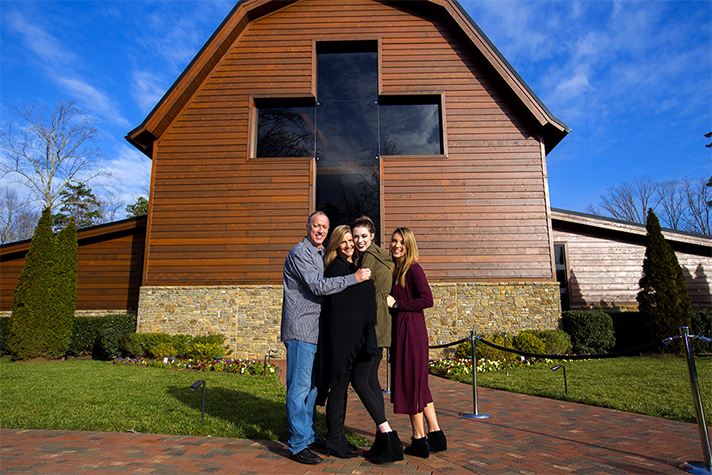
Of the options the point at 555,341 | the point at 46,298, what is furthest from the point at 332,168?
the point at 46,298

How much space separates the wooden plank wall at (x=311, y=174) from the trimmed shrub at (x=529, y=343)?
1.65 m

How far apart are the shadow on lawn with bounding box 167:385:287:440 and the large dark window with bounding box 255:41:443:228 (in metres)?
6.02

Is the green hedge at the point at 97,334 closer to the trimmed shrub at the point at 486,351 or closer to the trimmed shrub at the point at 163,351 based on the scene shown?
the trimmed shrub at the point at 163,351

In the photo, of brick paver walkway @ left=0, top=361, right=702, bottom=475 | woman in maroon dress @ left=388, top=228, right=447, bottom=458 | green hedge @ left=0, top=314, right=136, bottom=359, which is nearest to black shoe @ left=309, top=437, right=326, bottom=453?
brick paver walkway @ left=0, top=361, right=702, bottom=475

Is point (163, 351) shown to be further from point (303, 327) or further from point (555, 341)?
point (555, 341)

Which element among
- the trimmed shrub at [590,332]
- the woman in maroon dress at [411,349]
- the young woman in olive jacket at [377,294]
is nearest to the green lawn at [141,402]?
the young woman in olive jacket at [377,294]

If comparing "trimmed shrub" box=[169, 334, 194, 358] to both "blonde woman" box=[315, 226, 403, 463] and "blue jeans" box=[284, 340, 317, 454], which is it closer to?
"blue jeans" box=[284, 340, 317, 454]

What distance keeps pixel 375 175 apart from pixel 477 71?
415 centimetres

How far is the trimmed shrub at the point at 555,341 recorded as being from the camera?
10.1 m

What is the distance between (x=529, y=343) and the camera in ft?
32.5

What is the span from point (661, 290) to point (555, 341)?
322cm

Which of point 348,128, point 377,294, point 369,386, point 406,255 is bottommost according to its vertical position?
point 369,386

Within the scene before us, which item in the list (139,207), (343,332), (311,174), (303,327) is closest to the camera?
(343,332)

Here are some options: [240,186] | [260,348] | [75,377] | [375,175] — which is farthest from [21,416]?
[375,175]
